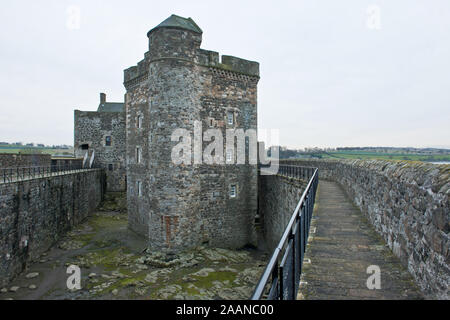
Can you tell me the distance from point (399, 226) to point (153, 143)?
43.9 feet

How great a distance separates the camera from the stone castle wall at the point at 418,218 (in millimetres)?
3107

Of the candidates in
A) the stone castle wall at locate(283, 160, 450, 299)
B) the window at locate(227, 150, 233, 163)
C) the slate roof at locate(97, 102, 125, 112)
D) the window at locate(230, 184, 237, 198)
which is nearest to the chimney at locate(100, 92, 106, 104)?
the slate roof at locate(97, 102, 125, 112)

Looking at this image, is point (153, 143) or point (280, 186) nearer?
point (153, 143)

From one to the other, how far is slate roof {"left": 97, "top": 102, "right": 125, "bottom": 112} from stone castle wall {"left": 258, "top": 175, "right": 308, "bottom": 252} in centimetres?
2887

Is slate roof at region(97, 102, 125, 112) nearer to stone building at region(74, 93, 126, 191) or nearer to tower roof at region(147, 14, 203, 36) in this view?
stone building at region(74, 93, 126, 191)

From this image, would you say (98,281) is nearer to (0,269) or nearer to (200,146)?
(0,269)

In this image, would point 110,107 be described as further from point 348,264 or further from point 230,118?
point 348,264

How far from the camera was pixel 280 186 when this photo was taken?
17781mm

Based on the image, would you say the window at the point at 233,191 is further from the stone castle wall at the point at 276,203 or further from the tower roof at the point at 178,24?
the tower roof at the point at 178,24

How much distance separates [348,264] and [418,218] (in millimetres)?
1453

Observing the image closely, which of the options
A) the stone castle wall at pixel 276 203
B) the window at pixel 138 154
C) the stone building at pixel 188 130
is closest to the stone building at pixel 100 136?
the stone building at pixel 188 130

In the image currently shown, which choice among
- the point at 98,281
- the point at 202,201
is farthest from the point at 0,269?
the point at 202,201

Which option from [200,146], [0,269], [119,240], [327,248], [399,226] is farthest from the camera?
[119,240]

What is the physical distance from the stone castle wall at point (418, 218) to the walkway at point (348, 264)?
0.21 m
